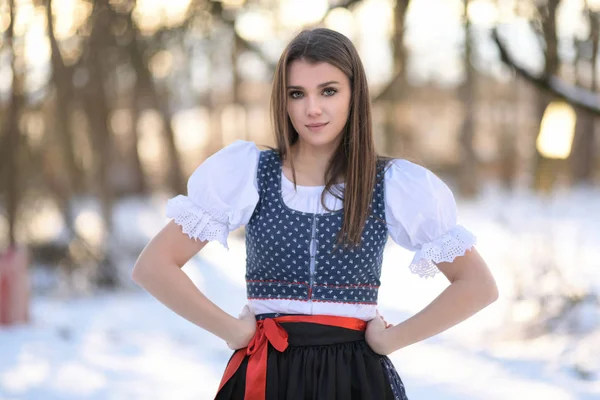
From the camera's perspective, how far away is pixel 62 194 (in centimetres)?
813

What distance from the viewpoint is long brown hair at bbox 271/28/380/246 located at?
64.8 inches

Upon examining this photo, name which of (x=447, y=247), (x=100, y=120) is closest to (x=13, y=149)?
(x=100, y=120)

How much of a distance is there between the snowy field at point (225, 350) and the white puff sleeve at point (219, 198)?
2356mm

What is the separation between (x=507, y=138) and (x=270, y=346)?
18.0 meters

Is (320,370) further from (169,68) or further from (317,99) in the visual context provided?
(169,68)

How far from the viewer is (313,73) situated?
1661 mm

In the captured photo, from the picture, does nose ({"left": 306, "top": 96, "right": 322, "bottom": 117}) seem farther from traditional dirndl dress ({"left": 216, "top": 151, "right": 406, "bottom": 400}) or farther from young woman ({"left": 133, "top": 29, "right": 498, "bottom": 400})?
traditional dirndl dress ({"left": 216, "top": 151, "right": 406, "bottom": 400})

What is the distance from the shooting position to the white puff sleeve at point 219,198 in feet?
5.47

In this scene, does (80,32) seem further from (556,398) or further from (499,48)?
(556,398)

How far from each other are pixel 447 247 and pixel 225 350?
347cm

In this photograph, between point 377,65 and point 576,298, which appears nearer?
point 576,298

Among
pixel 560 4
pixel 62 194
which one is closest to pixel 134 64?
pixel 62 194

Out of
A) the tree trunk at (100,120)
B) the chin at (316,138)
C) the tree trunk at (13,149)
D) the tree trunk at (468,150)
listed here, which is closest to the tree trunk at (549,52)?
the tree trunk at (100,120)

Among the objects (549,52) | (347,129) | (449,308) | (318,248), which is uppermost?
(549,52)
